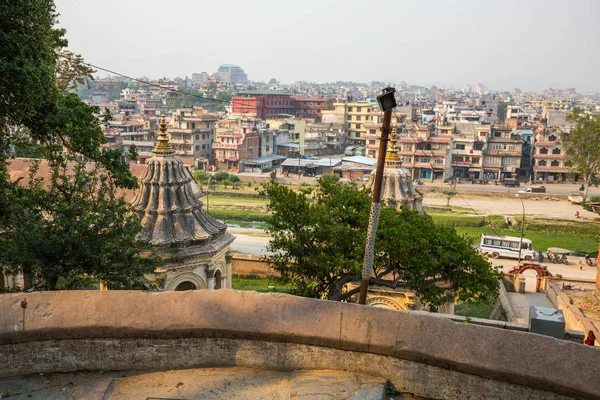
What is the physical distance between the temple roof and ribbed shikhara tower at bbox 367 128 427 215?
5925mm

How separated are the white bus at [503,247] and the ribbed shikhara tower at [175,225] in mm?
26524

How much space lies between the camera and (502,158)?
70.8 meters

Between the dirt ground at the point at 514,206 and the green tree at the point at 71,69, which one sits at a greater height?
the green tree at the point at 71,69

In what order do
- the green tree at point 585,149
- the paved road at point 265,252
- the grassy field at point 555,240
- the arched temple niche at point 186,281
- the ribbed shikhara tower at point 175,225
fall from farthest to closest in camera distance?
the green tree at point 585,149 → the grassy field at point 555,240 → the paved road at point 265,252 → the arched temple niche at point 186,281 → the ribbed shikhara tower at point 175,225

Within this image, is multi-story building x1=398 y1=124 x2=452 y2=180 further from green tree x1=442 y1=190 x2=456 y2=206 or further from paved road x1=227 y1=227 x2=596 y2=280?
paved road x1=227 y1=227 x2=596 y2=280

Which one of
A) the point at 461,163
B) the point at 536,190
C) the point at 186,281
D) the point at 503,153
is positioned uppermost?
the point at 503,153

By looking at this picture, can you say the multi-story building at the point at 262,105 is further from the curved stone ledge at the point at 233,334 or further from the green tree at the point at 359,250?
the curved stone ledge at the point at 233,334

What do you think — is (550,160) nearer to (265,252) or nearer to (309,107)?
(265,252)

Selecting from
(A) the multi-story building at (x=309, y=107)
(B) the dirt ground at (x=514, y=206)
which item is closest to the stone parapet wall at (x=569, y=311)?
(B) the dirt ground at (x=514, y=206)

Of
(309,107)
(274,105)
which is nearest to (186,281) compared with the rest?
(274,105)

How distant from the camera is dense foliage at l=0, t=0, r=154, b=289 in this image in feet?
36.9

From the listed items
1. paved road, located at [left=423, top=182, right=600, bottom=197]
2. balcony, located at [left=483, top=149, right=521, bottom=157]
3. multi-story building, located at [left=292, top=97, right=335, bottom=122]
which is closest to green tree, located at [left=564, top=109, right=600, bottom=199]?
paved road, located at [left=423, top=182, right=600, bottom=197]

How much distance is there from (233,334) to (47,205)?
26.9ft

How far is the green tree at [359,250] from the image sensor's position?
48.0ft
